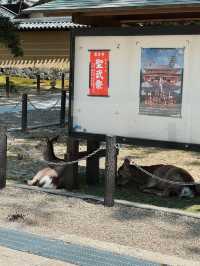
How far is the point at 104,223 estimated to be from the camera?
6.07 m

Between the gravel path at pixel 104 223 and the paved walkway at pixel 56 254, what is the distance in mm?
283

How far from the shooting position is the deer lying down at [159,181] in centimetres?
740

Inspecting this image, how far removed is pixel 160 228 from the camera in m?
5.95

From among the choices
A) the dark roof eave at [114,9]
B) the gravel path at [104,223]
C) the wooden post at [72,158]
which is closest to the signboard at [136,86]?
the wooden post at [72,158]

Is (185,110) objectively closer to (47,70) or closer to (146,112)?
(146,112)

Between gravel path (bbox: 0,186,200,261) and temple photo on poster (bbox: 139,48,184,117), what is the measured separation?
49.5 inches

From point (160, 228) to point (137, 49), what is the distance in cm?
226

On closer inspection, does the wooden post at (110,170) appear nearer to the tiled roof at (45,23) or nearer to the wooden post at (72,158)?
the wooden post at (72,158)

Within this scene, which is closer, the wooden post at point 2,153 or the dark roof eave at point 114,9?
the dark roof eave at point 114,9

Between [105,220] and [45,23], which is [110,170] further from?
[45,23]

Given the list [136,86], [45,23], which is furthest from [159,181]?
[45,23]

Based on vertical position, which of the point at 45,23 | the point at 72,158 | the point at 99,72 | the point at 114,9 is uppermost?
the point at 45,23

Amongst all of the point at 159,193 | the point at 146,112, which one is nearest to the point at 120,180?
the point at 159,193

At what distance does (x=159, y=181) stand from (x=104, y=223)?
1.72 m
